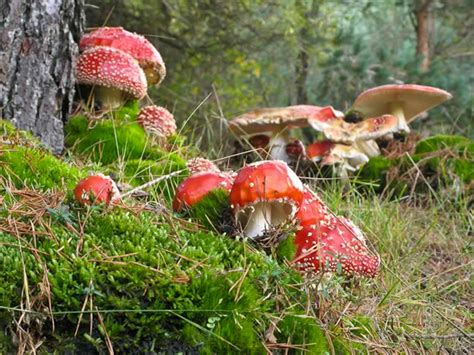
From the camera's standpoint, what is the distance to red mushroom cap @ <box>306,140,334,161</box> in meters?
5.02

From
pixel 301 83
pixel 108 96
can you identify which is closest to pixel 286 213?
pixel 108 96

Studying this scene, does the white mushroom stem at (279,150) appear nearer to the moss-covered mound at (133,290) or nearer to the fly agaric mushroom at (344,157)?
the fly agaric mushroom at (344,157)

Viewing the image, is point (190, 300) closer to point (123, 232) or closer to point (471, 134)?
point (123, 232)

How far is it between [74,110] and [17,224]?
233cm

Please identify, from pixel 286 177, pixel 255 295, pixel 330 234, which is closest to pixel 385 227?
pixel 330 234

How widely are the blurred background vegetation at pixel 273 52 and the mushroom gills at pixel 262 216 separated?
12.2 feet

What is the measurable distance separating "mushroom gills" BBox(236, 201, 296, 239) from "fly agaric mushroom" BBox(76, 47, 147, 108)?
6.16 ft

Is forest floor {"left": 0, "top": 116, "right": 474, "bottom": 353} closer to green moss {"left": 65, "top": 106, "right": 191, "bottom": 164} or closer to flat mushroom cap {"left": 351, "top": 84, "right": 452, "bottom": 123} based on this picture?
green moss {"left": 65, "top": 106, "right": 191, "bottom": 164}

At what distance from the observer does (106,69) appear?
395 centimetres

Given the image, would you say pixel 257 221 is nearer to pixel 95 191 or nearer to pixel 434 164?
pixel 95 191

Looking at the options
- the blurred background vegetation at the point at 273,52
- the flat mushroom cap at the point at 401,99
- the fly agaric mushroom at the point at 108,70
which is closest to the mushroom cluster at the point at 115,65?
the fly agaric mushroom at the point at 108,70

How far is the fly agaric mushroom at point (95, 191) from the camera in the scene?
2.13m

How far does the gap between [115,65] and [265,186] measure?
2092 millimetres

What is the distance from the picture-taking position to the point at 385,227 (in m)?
3.32
